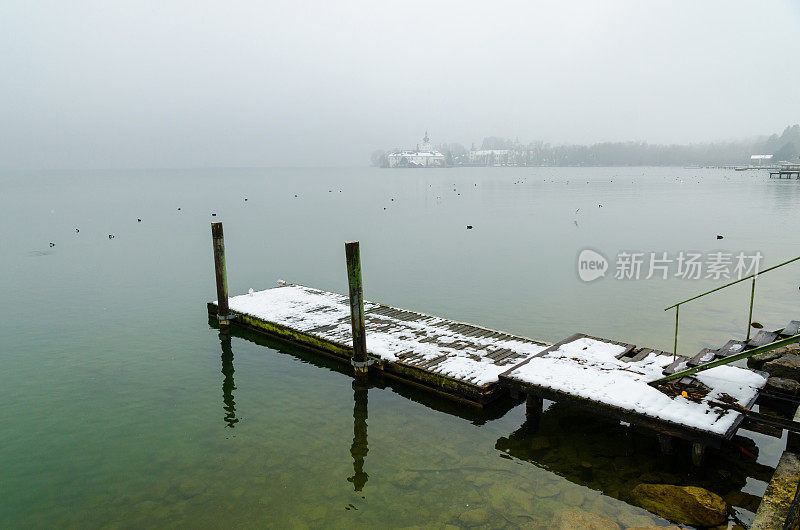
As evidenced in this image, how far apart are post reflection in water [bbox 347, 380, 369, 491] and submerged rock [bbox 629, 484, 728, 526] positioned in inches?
226

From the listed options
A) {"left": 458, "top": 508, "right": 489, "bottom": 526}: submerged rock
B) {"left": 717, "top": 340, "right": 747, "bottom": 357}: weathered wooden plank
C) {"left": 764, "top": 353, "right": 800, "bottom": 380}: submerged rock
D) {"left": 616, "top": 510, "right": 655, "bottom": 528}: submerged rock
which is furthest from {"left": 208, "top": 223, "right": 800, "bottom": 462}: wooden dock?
{"left": 458, "top": 508, "right": 489, "bottom": 526}: submerged rock

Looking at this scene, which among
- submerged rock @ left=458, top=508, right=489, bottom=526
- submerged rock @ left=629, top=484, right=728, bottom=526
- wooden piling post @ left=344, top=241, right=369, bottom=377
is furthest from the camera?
wooden piling post @ left=344, top=241, right=369, bottom=377

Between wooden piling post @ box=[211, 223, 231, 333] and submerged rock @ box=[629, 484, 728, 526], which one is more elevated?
wooden piling post @ box=[211, 223, 231, 333]

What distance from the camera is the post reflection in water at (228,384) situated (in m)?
14.6

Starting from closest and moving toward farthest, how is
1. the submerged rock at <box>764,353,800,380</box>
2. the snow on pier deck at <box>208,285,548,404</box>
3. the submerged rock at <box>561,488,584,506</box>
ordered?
the submerged rock at <box>561,488,584,506</box> < the submerged rock at <box>764,353,800,380</box> < the snow on pier deck at <box>208,285,548,404</box>

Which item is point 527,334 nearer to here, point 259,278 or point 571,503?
point 571,503

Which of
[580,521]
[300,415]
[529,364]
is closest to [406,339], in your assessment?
[300,415]

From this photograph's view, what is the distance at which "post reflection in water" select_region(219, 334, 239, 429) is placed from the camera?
1456 cm

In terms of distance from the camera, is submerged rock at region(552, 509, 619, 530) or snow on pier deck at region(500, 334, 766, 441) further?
snow on pier deck at region(500, 334, 766, 441)

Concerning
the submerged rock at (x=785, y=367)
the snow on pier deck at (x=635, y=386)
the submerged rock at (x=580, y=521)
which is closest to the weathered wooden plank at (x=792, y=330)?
the submerged rock at (x=785, y=367)

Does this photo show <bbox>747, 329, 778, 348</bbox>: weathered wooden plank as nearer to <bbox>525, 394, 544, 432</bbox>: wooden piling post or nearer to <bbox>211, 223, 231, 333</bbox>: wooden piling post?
<bbox>525, 394, 544, 432</bbox>: wooden piling post

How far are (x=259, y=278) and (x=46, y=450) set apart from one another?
811 inches

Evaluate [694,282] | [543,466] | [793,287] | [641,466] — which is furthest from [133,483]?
[793,287]

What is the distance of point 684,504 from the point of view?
9.73 meters
